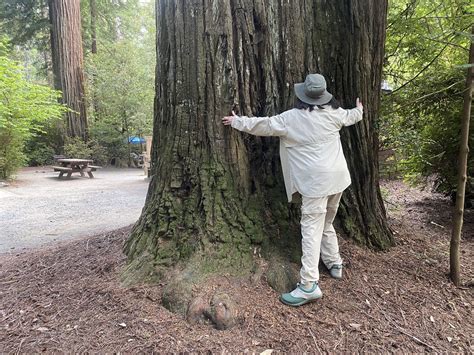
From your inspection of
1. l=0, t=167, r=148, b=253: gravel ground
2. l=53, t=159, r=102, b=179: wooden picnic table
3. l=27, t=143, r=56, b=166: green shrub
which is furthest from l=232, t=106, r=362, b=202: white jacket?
l=27, t=143, r=56, b=166: green shrub

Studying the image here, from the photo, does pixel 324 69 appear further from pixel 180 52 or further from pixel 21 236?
pixel 21 236

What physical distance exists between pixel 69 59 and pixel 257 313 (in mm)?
17539

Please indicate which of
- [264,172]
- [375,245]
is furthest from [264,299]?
[375,245]

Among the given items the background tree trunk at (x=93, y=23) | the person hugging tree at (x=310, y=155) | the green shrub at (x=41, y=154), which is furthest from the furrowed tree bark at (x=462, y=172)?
the background tree trunk at (x=93, y=23)

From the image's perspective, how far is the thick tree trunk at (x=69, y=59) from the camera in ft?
54.1

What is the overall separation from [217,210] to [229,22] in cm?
161

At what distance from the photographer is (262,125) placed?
9.66 feet

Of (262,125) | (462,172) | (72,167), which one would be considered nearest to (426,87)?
(462,172)

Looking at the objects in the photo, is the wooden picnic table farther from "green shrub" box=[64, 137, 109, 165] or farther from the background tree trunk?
the background tree trunk

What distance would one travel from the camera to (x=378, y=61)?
3.75m

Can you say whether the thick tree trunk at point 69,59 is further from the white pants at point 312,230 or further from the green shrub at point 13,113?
the white pants at point 312,230

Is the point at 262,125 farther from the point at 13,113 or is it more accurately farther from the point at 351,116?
the point at 13,113

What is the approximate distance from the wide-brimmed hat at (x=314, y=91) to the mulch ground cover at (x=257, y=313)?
1.42m

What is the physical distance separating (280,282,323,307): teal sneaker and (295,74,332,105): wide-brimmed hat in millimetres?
1460
